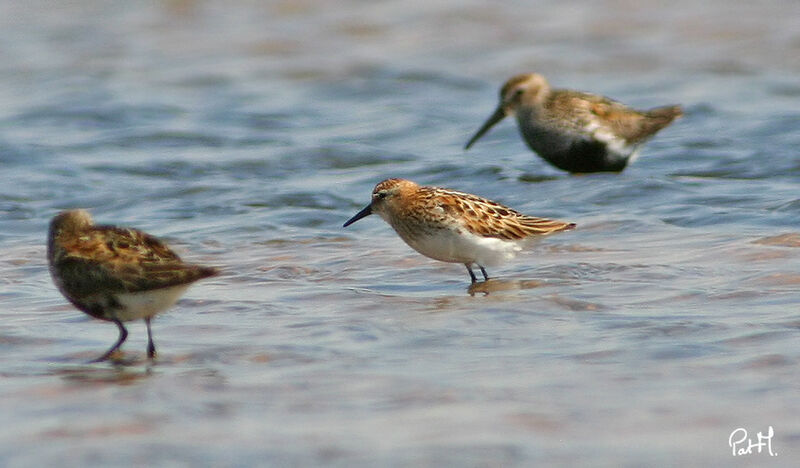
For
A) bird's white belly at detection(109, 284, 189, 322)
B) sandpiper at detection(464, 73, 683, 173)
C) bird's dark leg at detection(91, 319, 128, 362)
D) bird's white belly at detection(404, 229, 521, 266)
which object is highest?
bird's white belly at detection(109, 284, 189, 322)

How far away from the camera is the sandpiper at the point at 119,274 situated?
7.31 metres

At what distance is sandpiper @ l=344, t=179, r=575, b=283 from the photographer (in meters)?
9.69

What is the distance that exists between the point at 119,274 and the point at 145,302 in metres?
0.20

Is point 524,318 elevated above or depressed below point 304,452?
below

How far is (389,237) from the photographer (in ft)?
37.3

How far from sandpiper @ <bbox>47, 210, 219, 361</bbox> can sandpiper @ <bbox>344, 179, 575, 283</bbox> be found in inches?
99.1

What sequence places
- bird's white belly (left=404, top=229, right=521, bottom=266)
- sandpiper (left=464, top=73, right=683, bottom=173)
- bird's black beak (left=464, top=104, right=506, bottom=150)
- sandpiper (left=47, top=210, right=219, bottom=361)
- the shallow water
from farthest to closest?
bird's black beak (left=464, top=104, right=506, bottom=150) < sandpiper (left=464, top=73, right=683, bottom=173) < bird's white belly (left=404, top=229, right=521, bottom=266) < sandpiper (left=47, top=210, right=219, bottom=361) < the shallow water

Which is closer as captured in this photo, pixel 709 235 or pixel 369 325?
pixel 369 325

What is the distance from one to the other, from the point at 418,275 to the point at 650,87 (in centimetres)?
966

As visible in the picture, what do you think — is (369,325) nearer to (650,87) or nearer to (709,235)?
(709,235)

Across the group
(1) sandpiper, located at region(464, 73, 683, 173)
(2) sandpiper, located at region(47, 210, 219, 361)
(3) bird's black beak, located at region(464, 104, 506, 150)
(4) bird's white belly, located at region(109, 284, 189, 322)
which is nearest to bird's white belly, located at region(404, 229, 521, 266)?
(2) sandpiper, located at region(47, 210, 219, 361)

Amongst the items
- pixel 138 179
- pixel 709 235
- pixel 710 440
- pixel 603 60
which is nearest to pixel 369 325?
pixel 710 440

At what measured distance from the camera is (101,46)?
21.4 m

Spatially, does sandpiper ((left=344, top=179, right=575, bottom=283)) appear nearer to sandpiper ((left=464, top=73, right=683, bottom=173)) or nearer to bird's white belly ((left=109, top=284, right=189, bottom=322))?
bird's white belly ((left=109, top=284, right=189, bottom=322))
